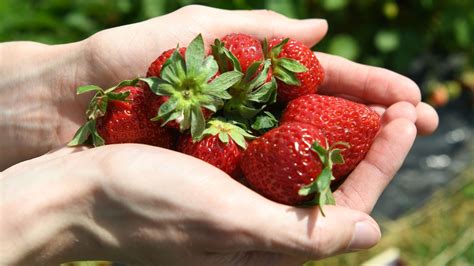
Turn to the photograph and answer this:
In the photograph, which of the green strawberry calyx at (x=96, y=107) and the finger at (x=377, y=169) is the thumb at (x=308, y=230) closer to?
the finger at (x=377, y=169)

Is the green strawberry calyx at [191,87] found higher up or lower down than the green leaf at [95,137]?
higher up

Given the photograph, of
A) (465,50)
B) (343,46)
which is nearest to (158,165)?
(343,46)

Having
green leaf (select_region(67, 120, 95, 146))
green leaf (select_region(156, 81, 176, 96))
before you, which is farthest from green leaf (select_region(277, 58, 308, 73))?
green leaf (select_region(67, 120, 95, 146))

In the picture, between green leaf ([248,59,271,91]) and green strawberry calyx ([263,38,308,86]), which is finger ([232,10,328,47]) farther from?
green leaf ([248,59,271,91])

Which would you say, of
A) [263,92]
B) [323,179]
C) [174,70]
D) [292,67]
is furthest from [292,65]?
[323,179]

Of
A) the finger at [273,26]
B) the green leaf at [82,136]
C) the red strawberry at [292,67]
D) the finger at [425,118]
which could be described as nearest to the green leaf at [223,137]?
the red strawberry at [292,67]

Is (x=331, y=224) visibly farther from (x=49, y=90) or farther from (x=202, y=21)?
(x=49, y=90)
